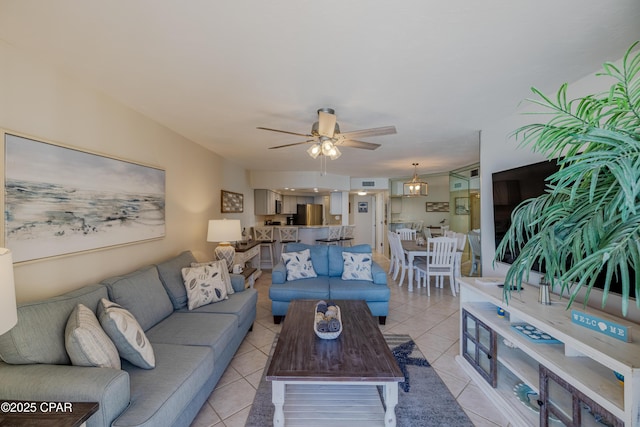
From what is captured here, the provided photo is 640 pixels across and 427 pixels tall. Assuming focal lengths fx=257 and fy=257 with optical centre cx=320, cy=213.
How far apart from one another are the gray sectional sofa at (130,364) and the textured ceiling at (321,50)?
1569 millimetres

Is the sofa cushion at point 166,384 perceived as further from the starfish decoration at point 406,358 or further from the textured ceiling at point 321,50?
the textured ceiling at point 321,50

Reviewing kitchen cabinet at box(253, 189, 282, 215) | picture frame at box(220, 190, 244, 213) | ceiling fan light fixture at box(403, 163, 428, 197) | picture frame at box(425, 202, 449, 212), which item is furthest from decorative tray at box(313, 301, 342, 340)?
picture frame at box(425, 202, 449, 212)

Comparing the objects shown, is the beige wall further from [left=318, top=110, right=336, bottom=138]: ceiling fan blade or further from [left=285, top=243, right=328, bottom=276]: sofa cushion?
[left=318, top=110, right=336, bottom=138]: ceiling fan blade

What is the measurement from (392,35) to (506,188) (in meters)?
1.88

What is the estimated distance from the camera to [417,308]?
3.74 metres

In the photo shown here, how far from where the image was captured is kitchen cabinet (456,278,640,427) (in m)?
1.18

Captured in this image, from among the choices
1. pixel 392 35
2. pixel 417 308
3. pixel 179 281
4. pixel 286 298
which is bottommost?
pixel 417 308

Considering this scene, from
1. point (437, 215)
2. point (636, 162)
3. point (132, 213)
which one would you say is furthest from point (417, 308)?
point (437, 215)

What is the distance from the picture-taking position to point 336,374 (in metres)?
1.55

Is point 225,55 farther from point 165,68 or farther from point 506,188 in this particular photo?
point 506,188

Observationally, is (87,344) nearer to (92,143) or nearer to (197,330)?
(197,330)

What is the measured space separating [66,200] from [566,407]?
136 inches

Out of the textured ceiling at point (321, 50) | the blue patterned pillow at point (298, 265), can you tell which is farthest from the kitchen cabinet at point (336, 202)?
the textured ceiling at point (321, 50)

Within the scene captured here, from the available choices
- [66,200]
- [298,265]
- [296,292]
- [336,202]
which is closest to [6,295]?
[66,200]
